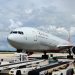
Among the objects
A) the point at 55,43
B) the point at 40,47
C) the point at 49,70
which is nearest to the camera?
the point at 49,70

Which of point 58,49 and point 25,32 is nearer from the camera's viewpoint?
point 25,32

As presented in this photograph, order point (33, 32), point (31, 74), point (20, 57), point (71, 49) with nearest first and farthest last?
point (31, 74) → point (20, 57) → point (33, 32) → point (71, 49)

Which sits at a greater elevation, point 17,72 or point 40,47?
point 40,47

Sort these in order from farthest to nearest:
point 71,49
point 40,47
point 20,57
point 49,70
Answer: point 71,49 → point 40,47 → point 20,57 → point 49,70

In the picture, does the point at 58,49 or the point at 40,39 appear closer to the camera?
the point at 40,39

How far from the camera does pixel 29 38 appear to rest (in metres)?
28.9

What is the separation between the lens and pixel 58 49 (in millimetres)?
39344

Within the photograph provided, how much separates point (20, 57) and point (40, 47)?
1183 centimetres

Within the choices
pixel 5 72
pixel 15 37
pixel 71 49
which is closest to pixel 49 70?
pixel 5 72

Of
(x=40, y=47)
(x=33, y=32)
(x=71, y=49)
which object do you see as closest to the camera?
(x=33, y=32)

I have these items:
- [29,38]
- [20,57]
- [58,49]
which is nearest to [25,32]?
[29,38]

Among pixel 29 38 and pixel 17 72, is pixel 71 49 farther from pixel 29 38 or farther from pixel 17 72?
pixel 17 72

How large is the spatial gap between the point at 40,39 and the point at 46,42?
2634 millimetres

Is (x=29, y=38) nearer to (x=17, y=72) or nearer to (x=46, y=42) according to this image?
(x=46, y=42)
